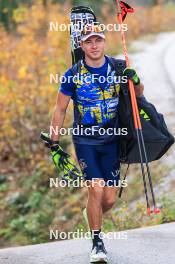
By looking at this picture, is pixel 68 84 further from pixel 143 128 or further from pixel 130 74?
pixel 143 128

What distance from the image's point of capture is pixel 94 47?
576 cm

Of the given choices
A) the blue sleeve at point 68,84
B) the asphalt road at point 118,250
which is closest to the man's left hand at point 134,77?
the blue sleeve at point 68,84

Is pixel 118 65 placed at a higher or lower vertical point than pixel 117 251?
higher

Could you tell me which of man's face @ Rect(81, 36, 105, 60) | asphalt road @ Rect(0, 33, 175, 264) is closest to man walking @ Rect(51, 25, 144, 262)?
man's face @ Rect(81, 36, 105, 60)

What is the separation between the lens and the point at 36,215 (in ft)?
35.0

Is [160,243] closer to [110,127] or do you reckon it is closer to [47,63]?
[110,127]

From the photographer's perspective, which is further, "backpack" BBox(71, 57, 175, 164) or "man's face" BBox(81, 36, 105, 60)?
"backpack" BBox(71, 57, 175, 164)

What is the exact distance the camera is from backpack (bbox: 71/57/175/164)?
593cm

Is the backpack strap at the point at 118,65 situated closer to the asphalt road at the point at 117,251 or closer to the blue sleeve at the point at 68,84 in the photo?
the blue sleeve at the point at 68,84

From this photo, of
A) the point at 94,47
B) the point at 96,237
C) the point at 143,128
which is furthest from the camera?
the point at 143,128

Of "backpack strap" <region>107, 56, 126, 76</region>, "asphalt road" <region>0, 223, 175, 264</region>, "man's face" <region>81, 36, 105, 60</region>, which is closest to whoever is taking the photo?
"man's face" <region>81, 36, 105, 60</region>

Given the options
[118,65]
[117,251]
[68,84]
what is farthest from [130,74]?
[117,251]

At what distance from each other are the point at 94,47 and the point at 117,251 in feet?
6.17

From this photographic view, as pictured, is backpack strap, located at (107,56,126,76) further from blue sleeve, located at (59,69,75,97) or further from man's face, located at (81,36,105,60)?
blue sleeve, located at (59,69,75,97)
